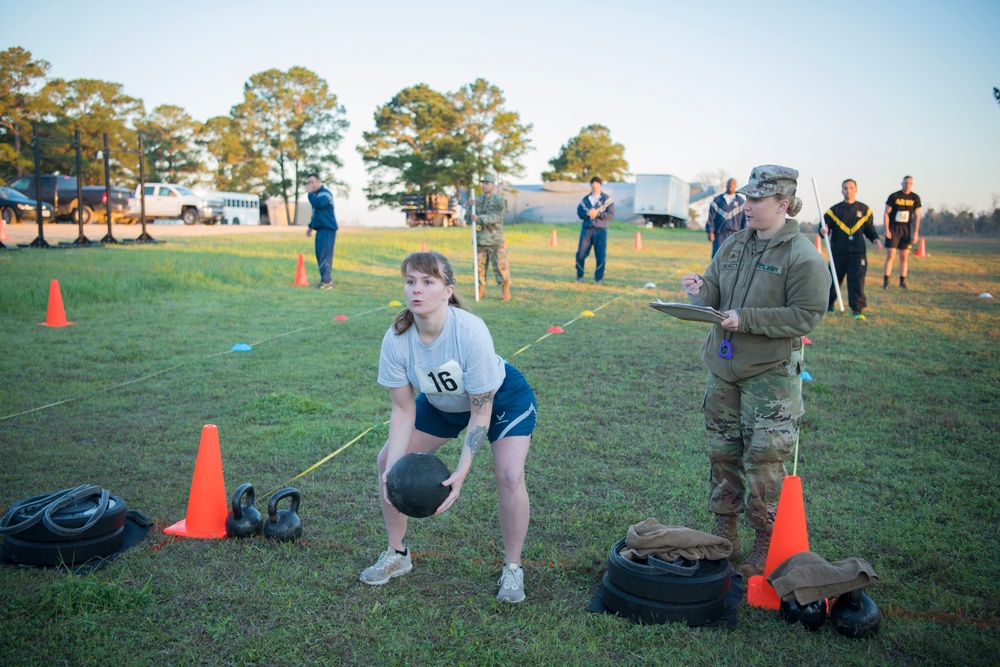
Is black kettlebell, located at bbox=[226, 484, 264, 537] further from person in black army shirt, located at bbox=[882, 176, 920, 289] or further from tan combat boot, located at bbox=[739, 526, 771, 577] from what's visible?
person in black army shirt, located at bbox=[882, 176, 920, 289]

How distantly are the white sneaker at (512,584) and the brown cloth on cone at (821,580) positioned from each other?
1170 mm

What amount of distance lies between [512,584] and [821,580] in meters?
1.40

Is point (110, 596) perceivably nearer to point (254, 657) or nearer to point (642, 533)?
point (254, 657)

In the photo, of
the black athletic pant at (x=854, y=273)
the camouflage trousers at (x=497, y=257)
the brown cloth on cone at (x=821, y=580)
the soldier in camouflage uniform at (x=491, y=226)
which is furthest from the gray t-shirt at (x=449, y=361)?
the black athletic pant at (x=854, y=273)

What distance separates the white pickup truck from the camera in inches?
1462

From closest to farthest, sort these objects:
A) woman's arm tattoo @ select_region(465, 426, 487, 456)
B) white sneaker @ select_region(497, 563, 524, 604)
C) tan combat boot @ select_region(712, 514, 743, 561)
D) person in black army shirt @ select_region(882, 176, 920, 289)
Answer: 1. woman's arm tattoo @ select_region(465, 426, 487, 456)
2. white sneaker @ select_region(497, 563, 524, 604)
3. tan combat boot @ select_region(712, 514, 743, 561)
4. person in black army shirt @ select_region(882, 176, 920, 289)

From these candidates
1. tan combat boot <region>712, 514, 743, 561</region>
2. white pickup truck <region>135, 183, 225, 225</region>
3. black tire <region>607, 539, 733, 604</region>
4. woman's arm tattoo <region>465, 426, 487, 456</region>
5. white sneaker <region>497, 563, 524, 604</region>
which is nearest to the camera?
black tire <region>607, 539, 733, 604</region>

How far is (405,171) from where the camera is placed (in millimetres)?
61500

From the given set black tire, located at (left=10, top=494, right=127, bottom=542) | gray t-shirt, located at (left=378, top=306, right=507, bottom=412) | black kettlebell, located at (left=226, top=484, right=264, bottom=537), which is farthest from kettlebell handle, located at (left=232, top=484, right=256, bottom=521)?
gray t-shirt, located at (left=378, top=306, right=507, bottom=412)

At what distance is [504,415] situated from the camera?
364 cm

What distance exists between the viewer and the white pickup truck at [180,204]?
37125 millimetres

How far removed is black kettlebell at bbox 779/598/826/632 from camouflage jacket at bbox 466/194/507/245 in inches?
426

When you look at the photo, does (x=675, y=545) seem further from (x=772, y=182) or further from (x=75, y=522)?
(x=75, y=522)

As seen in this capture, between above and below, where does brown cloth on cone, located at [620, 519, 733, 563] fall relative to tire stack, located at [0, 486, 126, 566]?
above
